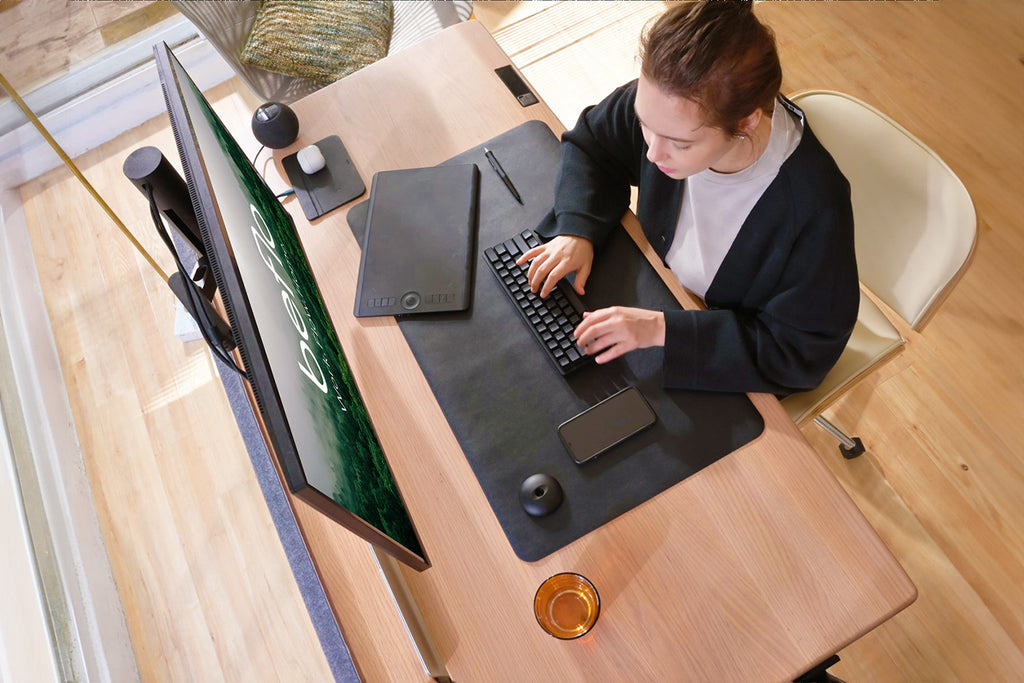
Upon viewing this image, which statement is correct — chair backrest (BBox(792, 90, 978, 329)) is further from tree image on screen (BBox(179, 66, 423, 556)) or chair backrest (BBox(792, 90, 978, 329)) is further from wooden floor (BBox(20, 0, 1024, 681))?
tree image on screen (BBox(179, 66, 423, 556))

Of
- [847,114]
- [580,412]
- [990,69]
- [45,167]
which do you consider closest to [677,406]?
[580,412]

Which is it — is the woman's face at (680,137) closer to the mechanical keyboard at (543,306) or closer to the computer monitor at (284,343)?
the mechanical keyboard at (543,306)

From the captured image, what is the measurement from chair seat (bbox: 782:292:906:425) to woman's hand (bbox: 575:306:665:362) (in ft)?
1.27

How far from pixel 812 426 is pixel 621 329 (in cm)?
97

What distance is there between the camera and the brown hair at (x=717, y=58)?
858 millimetres

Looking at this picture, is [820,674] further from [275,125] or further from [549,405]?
[275,125]

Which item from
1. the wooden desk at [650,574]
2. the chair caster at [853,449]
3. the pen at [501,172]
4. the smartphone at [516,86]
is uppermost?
the smartphone at [516,86]

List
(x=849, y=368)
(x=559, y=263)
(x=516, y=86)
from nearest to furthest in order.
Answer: (x=559, y=263) → (x=849, y=368) → (x=516, y=86)

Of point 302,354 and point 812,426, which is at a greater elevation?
point 302,354

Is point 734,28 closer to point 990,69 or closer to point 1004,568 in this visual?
point 1004,568

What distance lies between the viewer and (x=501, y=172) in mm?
1304

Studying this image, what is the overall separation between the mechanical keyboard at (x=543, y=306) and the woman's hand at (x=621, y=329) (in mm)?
41

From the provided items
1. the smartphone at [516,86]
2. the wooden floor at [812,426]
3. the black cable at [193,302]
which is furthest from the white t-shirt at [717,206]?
the wooden floor at [812,426]

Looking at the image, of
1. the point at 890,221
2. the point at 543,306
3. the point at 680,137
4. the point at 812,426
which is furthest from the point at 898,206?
the point at 812,426
